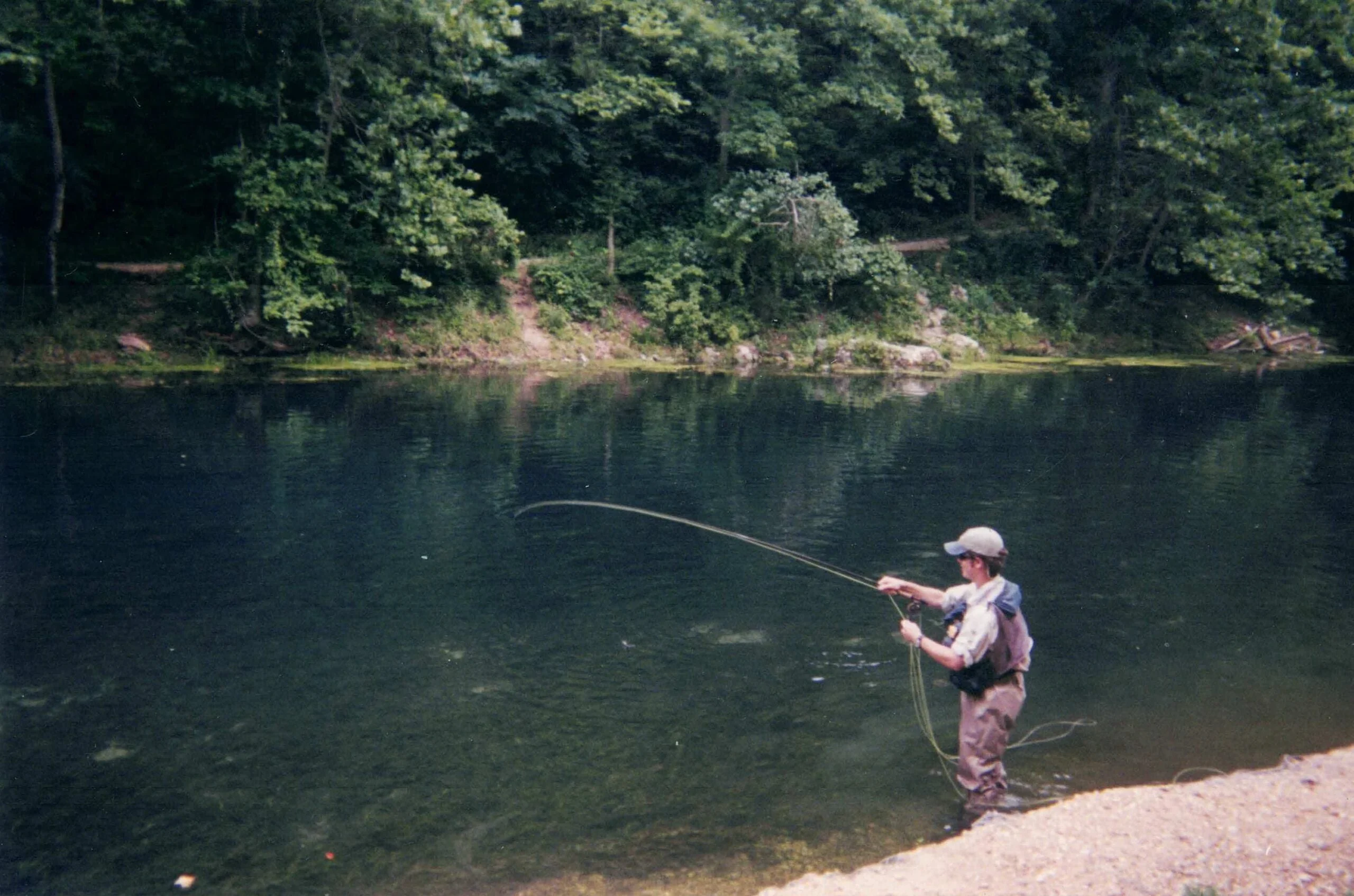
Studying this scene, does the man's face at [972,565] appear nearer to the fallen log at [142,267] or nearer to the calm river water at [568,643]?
the calm river water at [568,643]

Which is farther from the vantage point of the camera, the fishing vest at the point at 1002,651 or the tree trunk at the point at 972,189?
the tree trunk at the point at 972,189

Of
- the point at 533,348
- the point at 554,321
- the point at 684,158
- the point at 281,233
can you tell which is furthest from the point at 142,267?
the point at 684,158

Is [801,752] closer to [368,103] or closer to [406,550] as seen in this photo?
[406,550]

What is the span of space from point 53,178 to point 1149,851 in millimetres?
24907

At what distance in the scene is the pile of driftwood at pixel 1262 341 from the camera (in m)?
32.8

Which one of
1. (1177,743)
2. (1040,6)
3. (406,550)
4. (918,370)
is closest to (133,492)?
(406,550)

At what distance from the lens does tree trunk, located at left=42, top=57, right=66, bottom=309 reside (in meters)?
21.2

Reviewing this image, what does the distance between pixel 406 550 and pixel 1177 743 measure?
6.89 meters

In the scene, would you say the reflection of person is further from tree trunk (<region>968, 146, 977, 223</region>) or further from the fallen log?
tree trunk (<region>968, 146, 977, 223</region>)

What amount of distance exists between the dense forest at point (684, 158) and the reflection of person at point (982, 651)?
1793 cm

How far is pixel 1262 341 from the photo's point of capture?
33.0 m

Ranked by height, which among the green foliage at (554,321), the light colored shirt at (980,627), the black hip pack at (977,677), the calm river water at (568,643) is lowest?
the calm river water at (568,643)

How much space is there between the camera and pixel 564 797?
18.8 ft

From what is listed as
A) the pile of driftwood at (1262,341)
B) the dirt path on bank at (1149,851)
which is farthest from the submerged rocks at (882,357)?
the dirt path on bank at (1149,851)
